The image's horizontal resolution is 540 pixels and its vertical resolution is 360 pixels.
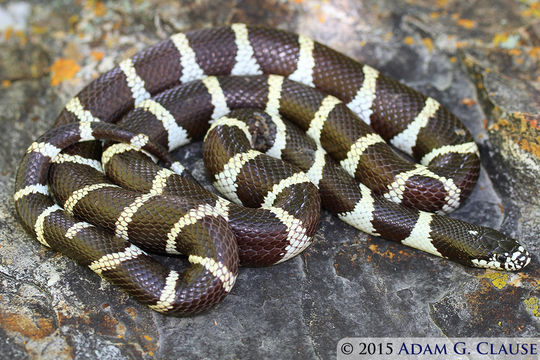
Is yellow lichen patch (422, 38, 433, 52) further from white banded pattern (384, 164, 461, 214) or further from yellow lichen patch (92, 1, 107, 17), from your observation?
yellow lichen patch (92, 1, 107, 17)

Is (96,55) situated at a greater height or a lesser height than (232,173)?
greater

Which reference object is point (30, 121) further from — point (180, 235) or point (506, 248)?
point (506, 248)

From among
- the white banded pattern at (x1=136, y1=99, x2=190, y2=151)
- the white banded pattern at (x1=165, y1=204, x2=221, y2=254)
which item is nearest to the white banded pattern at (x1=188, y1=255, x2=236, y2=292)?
the white banded pattern at (x1=165, y1=204, x2=221, y2=254)

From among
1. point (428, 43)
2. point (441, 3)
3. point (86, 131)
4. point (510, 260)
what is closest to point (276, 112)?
point (86, 131)

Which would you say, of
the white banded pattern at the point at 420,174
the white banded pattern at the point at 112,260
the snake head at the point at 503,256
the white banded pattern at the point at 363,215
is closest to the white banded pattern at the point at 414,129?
the white banded pattern at the point at 420,174

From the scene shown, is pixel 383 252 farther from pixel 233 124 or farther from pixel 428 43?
pixel 428 43

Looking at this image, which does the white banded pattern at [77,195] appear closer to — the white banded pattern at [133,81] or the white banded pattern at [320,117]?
the white banded pattern at [133,81]
